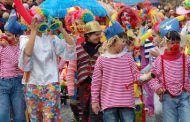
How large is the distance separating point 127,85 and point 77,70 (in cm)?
112

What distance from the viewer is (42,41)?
20.4ft

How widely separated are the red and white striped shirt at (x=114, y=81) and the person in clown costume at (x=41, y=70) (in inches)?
19.4

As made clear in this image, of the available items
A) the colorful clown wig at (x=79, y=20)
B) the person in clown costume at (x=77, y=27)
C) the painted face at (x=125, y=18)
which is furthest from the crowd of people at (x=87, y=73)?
the painted face at (x=125, y=18)

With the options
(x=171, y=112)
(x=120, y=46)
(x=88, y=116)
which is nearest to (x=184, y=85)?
(x=171, y=112)

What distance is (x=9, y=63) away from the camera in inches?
282

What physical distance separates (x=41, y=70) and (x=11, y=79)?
112 centimetres

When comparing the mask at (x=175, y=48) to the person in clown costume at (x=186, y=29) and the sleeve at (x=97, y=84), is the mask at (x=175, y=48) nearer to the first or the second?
the person in clown costume at (x=186, y=29)

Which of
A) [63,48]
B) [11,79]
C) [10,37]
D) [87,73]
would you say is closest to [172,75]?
[87,73]

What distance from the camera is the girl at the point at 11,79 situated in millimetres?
7066

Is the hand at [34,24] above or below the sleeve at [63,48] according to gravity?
above

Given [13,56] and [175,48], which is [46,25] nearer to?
[13,56]

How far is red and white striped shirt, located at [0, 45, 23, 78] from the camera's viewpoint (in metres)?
7.11

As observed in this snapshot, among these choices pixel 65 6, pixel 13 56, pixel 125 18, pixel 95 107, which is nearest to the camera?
pixel 95 107

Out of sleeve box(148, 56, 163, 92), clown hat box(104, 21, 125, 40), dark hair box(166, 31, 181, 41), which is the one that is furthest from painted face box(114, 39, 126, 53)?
dark hair box(166, 31, 181, 41)
